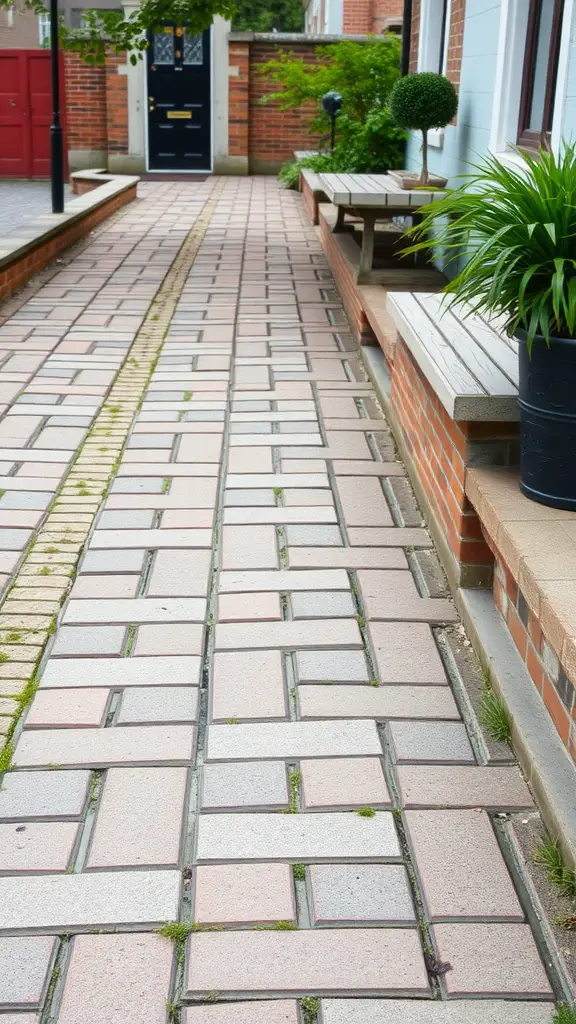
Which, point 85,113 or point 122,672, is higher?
point 85,113

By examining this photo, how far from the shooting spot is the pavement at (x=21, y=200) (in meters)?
11.8

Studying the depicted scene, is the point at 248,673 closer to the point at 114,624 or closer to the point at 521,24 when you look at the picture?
the point at 114,624

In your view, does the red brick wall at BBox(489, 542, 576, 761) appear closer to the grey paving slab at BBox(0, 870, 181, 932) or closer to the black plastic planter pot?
the black plastic planter pot

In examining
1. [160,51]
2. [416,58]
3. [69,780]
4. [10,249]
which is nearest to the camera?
[69,780]

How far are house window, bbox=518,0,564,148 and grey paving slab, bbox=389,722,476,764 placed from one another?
3.45 metres

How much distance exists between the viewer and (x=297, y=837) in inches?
86.9

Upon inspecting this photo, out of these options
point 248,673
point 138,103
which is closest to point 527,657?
point 248,673

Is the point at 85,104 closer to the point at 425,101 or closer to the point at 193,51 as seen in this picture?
the point at 193,51

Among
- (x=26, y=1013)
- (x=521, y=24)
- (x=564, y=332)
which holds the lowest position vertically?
(x=26, y=1013)

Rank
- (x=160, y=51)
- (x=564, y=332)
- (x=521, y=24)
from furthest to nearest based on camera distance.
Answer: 1. (x=160, y=51)
2. (x=521, y=24)
3. (x=564, y=332)

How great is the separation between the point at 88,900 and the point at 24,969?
0.20m

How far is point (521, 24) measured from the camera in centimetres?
568

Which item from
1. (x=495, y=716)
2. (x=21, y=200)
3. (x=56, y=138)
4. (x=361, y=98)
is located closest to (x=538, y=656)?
(x=495, y=716)

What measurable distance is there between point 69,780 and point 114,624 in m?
0.75
